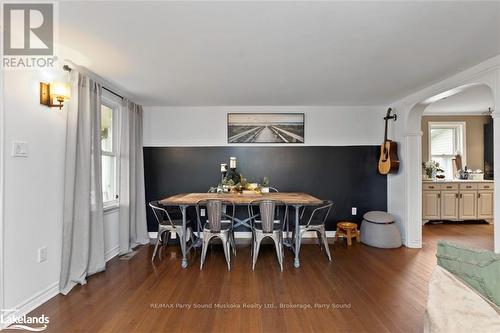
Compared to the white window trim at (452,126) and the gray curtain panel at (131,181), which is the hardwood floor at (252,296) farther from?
the white window trim at (452,126)

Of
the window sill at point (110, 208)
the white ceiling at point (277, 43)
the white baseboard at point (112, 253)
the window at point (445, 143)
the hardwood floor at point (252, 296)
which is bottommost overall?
the hardwood floor at point (252, 296)

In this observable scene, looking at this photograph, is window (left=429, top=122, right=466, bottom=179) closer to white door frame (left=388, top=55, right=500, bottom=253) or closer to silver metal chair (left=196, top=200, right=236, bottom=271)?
white door frame (left=388, top=55, right=500, bottom=253)

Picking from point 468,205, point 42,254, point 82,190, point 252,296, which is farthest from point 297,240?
point 468,205

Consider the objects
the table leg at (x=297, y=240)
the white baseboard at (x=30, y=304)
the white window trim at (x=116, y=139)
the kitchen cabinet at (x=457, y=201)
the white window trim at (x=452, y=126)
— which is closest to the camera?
the white baseboard at (x=30, y=304)

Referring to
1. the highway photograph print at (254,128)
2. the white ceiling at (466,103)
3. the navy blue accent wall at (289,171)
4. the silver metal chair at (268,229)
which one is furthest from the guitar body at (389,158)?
the silver metal chair at (268,229)

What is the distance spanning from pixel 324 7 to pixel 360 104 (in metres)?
2.90

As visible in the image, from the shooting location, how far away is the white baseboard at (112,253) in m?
3.25

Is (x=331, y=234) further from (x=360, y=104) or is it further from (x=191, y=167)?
(x=191, y=167)

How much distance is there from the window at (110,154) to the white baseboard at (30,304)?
1275 millimetres

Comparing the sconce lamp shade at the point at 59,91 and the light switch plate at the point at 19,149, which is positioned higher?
the sconce lamp shade at the point at 59,91

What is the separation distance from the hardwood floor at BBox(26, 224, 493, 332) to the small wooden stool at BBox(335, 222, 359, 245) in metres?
0.51

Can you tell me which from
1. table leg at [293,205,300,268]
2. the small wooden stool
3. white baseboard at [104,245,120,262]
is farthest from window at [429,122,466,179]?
white baseboard at [104,245,120,262]

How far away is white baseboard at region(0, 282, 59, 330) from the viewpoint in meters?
1.92

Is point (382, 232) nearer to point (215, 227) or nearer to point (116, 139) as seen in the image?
point (215, 227)
